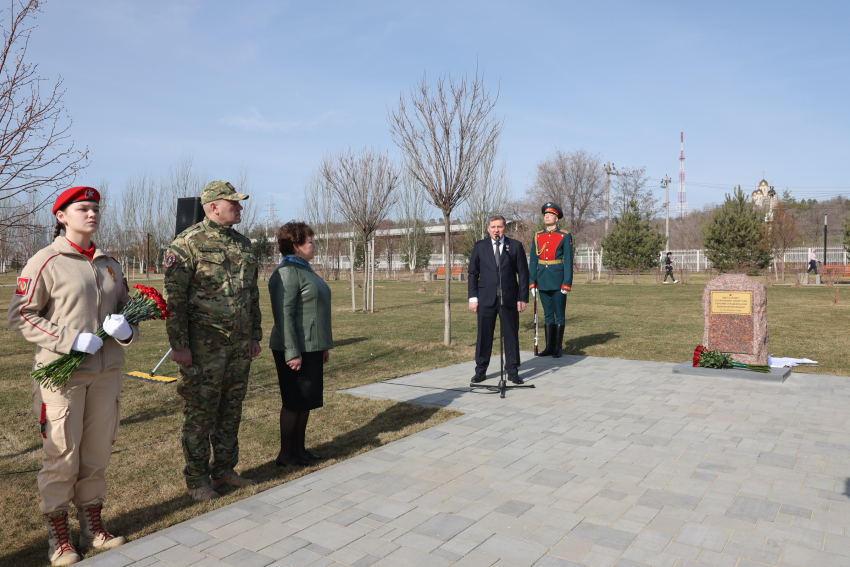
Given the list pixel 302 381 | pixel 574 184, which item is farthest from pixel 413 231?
pixel 302 381

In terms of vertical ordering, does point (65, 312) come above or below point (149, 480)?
above

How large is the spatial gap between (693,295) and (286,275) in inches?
946

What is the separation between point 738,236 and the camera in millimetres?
35438

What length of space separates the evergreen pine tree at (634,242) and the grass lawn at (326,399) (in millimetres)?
21981

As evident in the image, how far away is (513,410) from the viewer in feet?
20.3

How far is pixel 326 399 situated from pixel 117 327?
4010 millimetres

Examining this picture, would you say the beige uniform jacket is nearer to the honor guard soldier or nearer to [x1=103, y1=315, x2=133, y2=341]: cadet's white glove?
[x1=103, y1=315, x2=133, y2=341]: cadet's white glove

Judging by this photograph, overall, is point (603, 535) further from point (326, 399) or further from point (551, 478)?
point (326, 399)

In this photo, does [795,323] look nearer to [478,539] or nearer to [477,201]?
[478,539]

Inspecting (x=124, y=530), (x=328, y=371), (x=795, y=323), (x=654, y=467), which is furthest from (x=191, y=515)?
(x=795, y=323)

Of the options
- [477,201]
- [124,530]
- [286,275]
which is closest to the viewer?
[124,530]

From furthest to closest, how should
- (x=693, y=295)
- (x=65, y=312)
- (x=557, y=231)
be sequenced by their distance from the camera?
1. (x=693, y=295)
2. (x=557, y=231)
3. (x=65, y=312)

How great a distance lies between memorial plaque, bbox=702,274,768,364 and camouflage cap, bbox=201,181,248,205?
6.71 m

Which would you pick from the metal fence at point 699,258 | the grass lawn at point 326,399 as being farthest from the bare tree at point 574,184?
the grass lawn at point 326,399
